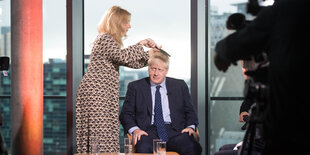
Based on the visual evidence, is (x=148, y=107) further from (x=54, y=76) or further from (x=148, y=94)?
(x=54, y=76)

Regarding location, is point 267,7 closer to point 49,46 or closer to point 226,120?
point 226,120

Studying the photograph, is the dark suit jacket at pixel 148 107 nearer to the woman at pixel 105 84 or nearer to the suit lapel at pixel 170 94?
the suit lapel at pixel 170 94

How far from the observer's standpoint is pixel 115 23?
3549 millimetres

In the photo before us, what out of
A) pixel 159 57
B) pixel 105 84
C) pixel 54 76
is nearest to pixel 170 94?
pixel 159 57

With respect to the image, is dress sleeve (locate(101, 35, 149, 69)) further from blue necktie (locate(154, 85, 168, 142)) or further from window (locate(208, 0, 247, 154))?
window (locate(208, 0, 247, 154))

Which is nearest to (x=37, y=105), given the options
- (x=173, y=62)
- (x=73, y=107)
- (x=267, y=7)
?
(x=73, y=107)

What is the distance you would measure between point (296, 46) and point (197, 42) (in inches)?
121

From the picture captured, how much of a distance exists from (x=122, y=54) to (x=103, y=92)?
0.36 m

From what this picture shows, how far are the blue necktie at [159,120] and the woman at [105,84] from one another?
34 cm

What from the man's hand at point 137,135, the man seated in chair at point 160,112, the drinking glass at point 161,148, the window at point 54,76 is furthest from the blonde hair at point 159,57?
Result: the window at point 54,76

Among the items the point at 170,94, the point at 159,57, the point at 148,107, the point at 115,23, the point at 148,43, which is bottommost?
the point at 148,107

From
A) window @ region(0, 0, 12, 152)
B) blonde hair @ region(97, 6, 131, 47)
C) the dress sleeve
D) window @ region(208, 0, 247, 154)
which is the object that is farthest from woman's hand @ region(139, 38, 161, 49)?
window @ region(0, 0, 12, 152)

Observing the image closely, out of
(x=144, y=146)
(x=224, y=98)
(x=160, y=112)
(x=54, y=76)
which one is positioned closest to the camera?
(x=144, y=146)

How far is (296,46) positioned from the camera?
1.38 meters
